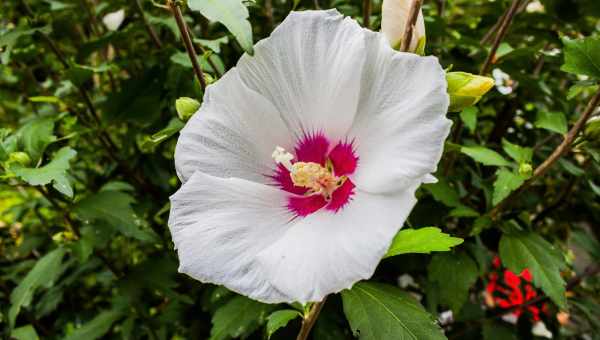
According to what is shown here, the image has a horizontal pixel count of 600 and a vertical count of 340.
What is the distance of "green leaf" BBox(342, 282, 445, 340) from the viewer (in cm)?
100

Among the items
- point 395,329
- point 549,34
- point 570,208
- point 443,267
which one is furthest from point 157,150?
point 570,208

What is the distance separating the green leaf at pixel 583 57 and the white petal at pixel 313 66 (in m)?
0.57

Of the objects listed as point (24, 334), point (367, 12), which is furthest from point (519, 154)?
point (24, 334)

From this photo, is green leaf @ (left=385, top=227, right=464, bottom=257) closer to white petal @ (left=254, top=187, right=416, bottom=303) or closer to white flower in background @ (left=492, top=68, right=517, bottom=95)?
white petal @ (left=254, top=187, right=416, bottom=303)

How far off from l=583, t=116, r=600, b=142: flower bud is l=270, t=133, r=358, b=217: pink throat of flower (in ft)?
2.05

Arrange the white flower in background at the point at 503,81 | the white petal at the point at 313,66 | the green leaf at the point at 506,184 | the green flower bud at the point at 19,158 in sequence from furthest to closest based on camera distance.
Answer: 1. the white flower in background at the point at 503,81
2. the green flower bud at the point at 19,158
3. the green leaf at the point at 506,184
4. the white petal at the point at 313,66

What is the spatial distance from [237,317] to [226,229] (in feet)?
2.08

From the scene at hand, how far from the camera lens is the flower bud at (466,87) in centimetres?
83

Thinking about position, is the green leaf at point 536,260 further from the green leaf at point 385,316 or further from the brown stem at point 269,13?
the brown stem at point 269,13

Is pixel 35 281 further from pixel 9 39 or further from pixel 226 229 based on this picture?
pixel 226 229

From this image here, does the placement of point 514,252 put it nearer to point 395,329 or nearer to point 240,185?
point 395,329

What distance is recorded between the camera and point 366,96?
828mm

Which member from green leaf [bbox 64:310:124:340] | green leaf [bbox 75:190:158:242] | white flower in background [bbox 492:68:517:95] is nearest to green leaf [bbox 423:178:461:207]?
white flower in background [bbox 492:68:517:95]

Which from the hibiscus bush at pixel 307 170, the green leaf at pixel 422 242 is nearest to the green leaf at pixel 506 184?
the hibiscus bush at pixel 307 170
